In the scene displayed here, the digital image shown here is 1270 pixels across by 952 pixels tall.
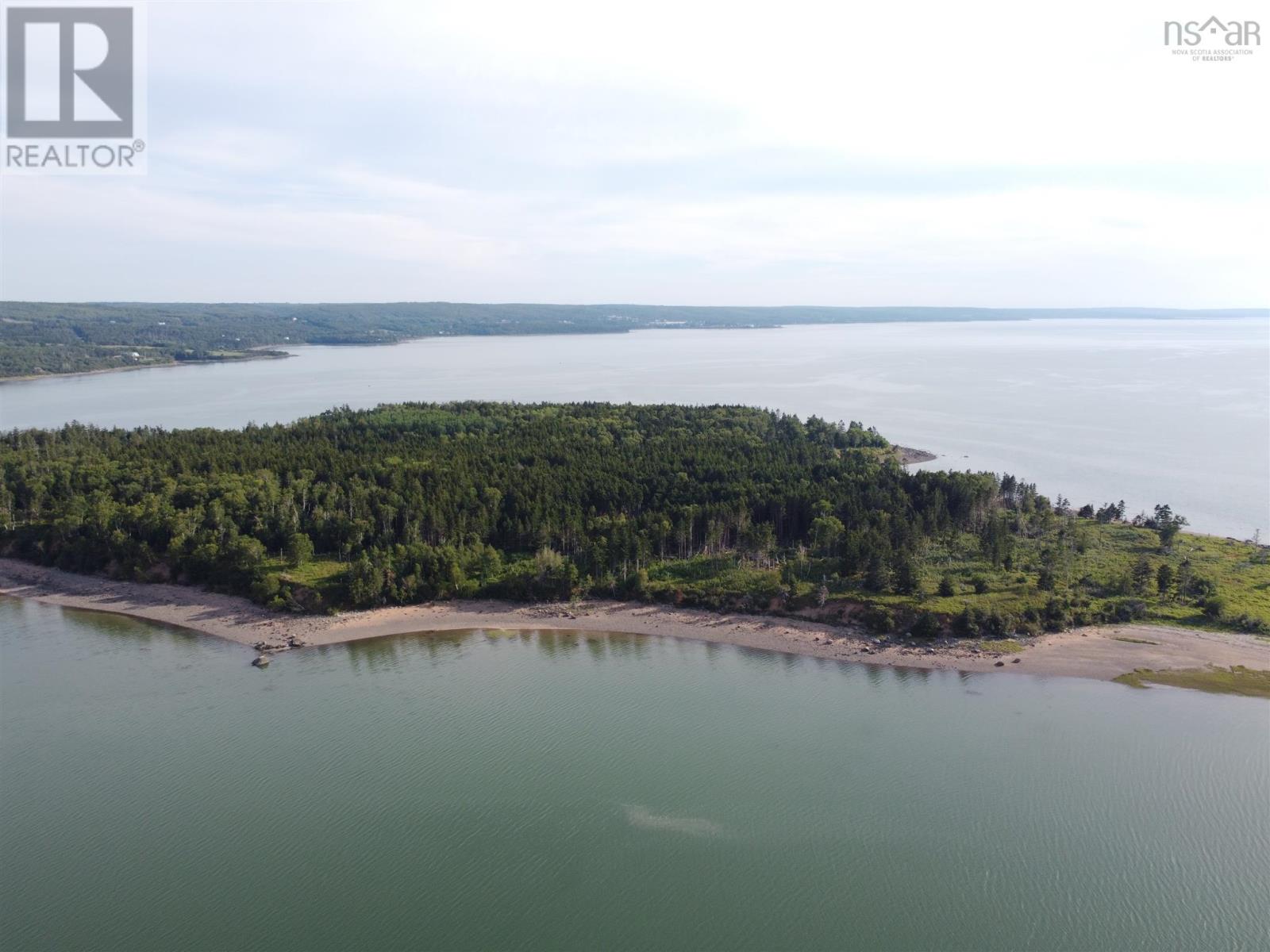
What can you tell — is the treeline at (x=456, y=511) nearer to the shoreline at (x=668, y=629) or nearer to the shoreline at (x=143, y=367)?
the shoreline at (x=668, y=629)

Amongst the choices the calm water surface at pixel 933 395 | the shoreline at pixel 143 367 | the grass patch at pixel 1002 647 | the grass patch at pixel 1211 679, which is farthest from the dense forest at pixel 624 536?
A: the shoreline at pixel 143 367

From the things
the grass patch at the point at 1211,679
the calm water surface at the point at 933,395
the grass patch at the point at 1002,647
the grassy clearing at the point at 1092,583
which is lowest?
the grass patch at the point at 1211,679

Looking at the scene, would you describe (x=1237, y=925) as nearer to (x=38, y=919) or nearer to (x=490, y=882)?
(x=490, y=882)

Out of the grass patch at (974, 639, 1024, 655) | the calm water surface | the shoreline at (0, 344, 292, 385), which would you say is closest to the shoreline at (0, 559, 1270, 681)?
the grass patch at (974, 639, 1024, 655)

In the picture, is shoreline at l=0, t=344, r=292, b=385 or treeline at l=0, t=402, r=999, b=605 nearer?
treeline at l=0, t=402, r=999, b=605

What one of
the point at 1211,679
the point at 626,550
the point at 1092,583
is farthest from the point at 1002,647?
the point at 626,550

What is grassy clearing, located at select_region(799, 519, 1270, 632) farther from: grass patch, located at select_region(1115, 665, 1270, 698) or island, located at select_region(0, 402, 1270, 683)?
grass patch, located at select_region(1115, 665, 1270, 698)

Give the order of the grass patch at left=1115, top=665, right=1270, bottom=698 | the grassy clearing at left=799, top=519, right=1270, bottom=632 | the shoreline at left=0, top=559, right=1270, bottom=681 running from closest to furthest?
1. the grass patch at left=1115, top=665, right=1270, bottom=698
2. the shoreline at left=0, top=559, right=1270, bottom=681
3. the grassy clearing at left=799, top=519, right=1270, bottom=632
